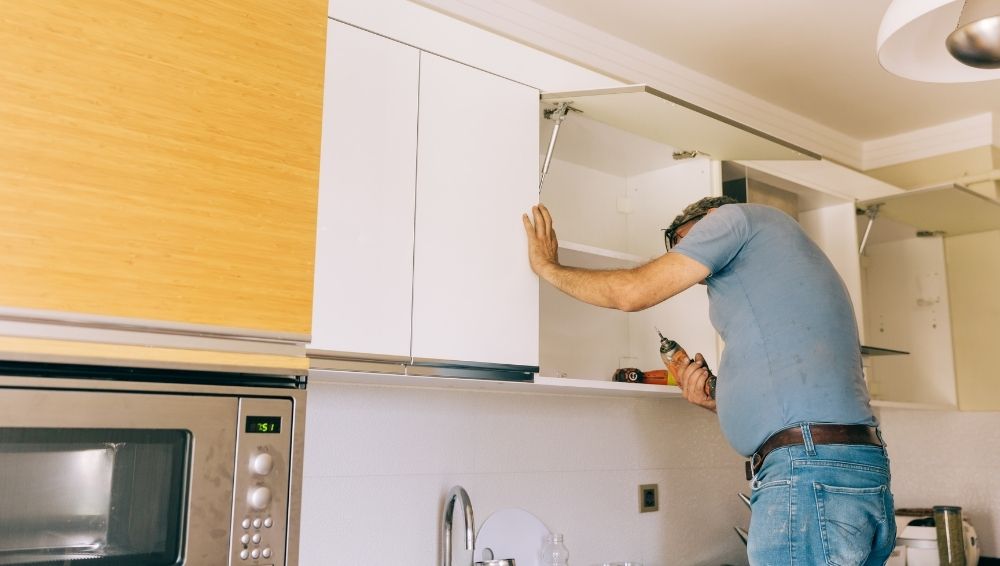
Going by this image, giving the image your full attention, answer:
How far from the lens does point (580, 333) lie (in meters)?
2.46

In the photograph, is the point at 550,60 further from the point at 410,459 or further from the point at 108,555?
the point at 108,555

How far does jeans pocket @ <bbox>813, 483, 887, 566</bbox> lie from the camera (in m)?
1.63

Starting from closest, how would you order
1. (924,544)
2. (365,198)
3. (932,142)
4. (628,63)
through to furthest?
1. (365,198)
2. (628,63)
3. (924,544)
4. (932,142)

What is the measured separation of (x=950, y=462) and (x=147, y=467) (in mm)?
3334

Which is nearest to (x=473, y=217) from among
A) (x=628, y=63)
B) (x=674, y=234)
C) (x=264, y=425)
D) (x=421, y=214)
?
(x=421, y=214)

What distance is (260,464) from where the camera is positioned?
1045 mm

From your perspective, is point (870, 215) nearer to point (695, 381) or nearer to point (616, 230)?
point (616, 230)

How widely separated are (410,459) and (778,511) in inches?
33.9

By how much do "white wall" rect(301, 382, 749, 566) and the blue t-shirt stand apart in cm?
64

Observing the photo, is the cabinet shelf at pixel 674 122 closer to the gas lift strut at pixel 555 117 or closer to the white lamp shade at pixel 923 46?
the gas lift strut at pixel 555 117

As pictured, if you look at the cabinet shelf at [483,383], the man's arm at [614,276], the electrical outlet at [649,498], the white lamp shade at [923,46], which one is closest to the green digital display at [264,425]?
the cabinet shelf at [483,383]

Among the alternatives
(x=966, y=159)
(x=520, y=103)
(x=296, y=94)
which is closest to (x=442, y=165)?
(x=520, y=103)

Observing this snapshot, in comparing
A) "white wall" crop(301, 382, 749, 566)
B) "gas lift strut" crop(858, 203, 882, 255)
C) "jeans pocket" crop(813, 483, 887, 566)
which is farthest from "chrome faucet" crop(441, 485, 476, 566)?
"gas lift strut" crop(858, 203, 882, 255)

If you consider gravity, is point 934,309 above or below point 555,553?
above
